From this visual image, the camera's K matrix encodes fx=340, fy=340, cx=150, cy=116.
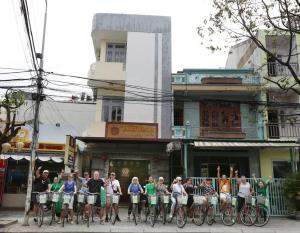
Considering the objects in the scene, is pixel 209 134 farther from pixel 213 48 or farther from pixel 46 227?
pixel 46 227

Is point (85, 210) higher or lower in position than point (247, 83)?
lower

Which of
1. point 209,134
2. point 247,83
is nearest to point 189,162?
point 209,134

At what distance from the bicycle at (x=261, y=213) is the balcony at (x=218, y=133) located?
6752 mm

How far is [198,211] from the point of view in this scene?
12.5 metres

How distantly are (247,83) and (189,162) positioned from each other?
5.59m

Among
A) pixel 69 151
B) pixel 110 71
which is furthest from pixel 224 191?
pixel 110 71

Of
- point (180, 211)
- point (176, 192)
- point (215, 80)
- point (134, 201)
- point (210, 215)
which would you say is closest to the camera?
point (180, 211)

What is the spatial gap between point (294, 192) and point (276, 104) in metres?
5.14

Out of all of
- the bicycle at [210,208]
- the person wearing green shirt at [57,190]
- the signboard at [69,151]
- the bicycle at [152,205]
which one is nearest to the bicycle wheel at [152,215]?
the bicycle at [152,205]

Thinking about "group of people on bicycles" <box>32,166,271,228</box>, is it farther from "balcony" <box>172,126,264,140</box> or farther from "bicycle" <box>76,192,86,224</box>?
"balcony" <box>172,126,264,140</box>

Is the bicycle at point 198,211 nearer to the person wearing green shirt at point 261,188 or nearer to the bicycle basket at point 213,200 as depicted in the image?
the bicycle basket at point 213,200

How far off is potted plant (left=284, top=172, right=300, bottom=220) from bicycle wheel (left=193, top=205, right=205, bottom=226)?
4.53m

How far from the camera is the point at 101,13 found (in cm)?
2059

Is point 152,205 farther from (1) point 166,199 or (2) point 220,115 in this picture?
(2) point 220,115
